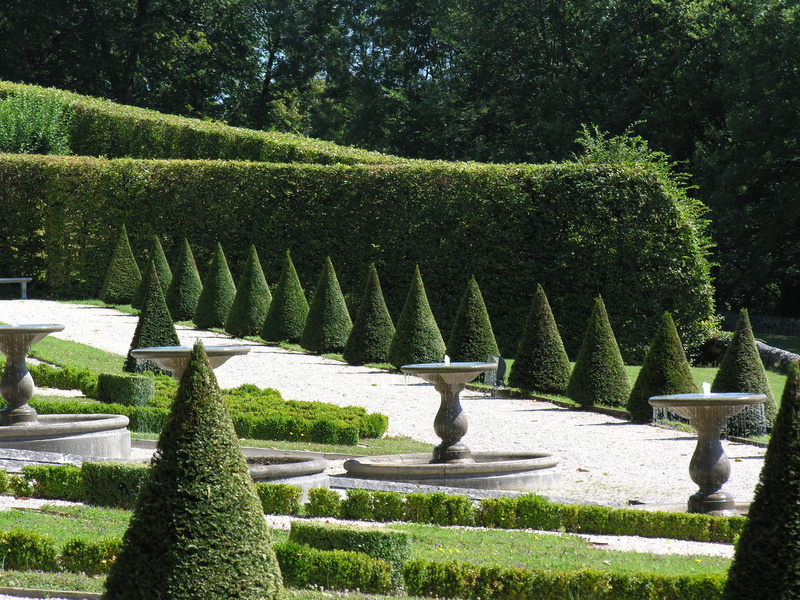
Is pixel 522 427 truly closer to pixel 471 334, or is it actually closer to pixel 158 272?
pixel 471 334

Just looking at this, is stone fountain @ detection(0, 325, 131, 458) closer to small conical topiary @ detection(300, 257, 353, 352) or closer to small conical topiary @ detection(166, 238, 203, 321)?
small conical topiary @ detection(300, 257, 353, 352)

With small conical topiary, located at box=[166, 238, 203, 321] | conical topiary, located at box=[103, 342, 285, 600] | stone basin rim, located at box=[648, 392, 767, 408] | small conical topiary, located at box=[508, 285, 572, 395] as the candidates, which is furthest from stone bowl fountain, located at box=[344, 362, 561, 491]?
small conical topiary, located at box=[166, 238, 203, 321]

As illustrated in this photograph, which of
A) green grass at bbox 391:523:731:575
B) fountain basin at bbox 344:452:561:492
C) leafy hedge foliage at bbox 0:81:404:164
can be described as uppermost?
leafy hedge foliage at bbox 0:81:404:164

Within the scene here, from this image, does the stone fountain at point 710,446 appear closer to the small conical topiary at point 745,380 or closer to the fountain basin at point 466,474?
the fountain basin at point 466,474

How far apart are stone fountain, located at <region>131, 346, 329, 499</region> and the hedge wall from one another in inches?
454

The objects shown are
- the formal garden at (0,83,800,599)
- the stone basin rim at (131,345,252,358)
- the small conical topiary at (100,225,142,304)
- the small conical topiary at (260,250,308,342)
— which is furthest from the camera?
the small conical topiary at (100,225,142,304)

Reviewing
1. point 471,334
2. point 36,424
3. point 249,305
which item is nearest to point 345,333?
point 249,305

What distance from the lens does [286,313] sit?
2183cm

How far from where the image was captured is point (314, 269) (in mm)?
24828

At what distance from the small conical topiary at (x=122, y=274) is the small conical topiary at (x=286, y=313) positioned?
203 inches

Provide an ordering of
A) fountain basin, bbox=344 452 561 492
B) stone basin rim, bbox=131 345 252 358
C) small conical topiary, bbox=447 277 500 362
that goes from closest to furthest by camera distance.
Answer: fountain basin, bbox=344 452 561 492, stone basin rim, bbox=131 345 252 358, small conical topiary, bbox=447 277 500 362

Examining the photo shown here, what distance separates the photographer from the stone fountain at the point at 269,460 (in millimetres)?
9664

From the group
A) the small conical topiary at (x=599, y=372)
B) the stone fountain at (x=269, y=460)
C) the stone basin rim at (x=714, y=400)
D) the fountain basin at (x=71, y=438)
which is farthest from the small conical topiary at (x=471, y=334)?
the stone basin rim at (x=714, y=400)

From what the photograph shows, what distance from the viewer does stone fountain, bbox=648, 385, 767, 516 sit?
9.44m
